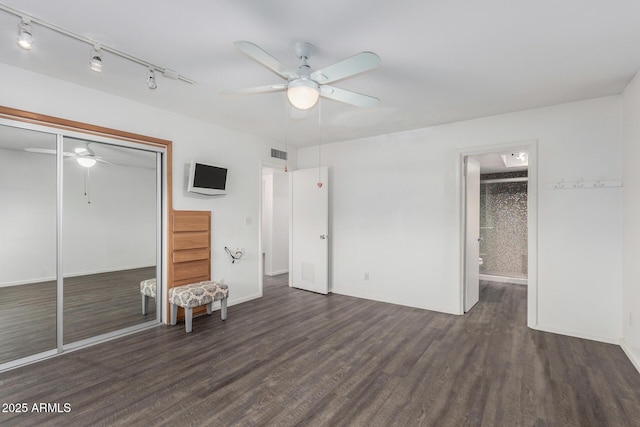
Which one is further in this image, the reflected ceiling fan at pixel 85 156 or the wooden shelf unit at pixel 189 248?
the wooden shelf unit at pixel 189 248

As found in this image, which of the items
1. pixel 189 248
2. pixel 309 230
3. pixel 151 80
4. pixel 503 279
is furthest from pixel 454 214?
pixel 151 80

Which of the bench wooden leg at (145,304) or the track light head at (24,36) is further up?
the track light head at (24,36)

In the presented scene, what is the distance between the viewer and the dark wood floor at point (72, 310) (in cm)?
273

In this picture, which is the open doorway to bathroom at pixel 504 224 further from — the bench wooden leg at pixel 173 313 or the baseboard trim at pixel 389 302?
the bench wooden leg at pixel 173 313

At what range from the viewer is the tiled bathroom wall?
6.23 metres

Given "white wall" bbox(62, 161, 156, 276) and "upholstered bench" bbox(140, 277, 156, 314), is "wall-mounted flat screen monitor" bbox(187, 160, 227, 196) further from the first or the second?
"upholstered bench" bbox(140, 277, 156, 314)

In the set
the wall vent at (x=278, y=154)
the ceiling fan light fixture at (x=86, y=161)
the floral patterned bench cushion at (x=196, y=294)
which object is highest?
the wall vent at (x=278, y=154)

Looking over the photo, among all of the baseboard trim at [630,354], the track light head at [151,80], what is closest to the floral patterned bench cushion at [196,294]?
the track light head at [151,80]

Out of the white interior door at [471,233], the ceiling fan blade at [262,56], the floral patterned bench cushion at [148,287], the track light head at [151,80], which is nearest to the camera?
the ceiling fan blade at [262,56]

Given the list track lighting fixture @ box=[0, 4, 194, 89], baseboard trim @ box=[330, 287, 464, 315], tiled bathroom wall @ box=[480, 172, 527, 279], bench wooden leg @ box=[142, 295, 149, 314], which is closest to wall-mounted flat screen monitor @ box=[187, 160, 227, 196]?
track lighting fixture @ box=[0, 4, 194, 89]

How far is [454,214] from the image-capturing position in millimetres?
4141

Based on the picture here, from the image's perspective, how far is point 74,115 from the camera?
3.00 metres

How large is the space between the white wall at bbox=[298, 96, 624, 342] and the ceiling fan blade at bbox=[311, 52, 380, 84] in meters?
1.91

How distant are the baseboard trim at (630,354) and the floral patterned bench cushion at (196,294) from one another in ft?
13.7
